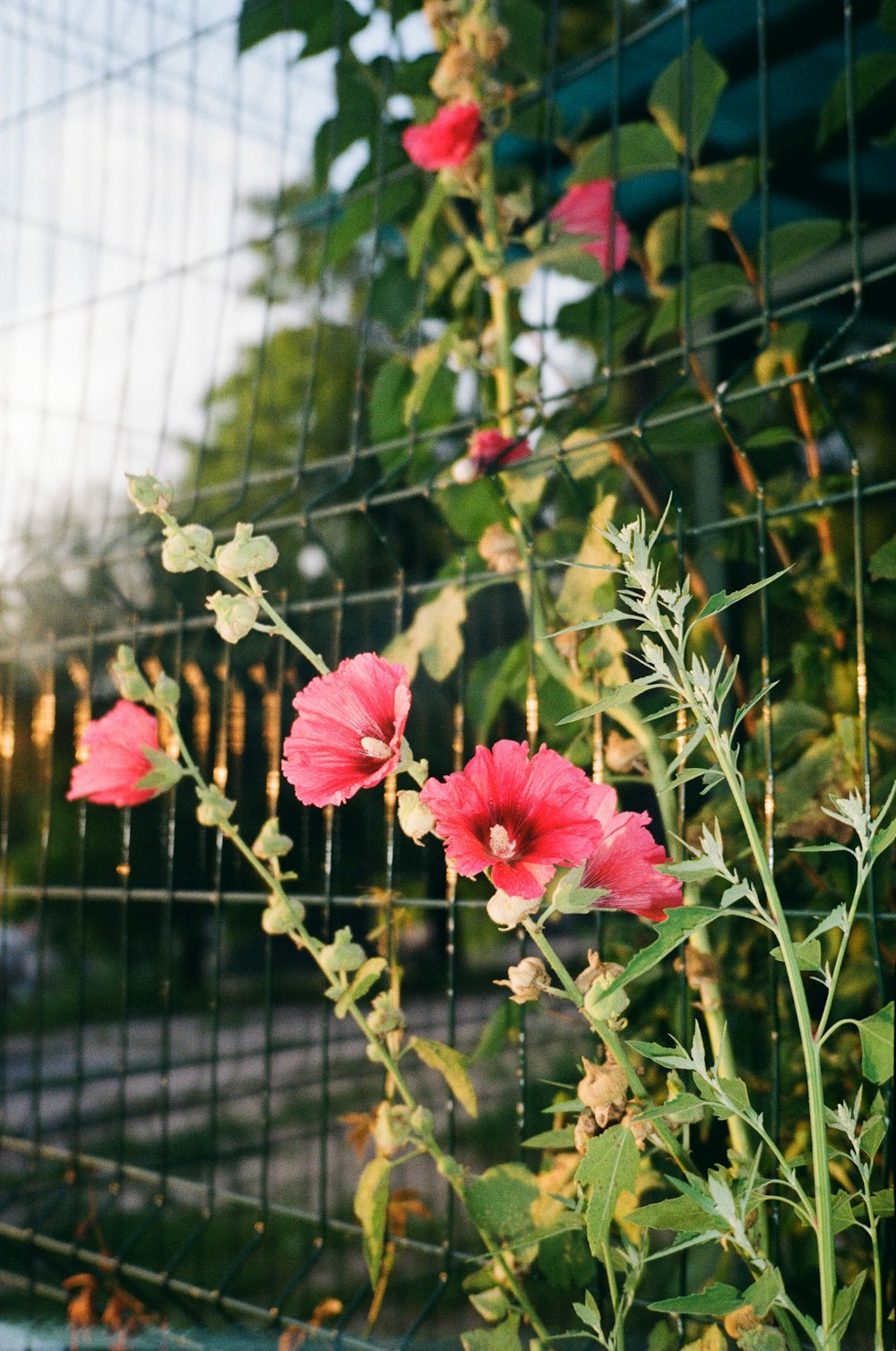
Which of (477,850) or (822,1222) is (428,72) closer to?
(477,850)

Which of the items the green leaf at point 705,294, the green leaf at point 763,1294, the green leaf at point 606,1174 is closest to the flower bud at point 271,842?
the green leaf at point 606,1174

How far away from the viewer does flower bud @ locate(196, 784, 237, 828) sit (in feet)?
3.23

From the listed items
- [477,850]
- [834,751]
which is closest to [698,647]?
[834,751]

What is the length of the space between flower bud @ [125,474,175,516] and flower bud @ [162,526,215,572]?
16 millimetres

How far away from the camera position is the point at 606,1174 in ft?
2.08

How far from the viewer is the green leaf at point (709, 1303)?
529 mm

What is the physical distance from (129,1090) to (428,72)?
4754mm

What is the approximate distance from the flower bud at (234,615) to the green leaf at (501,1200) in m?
0.49

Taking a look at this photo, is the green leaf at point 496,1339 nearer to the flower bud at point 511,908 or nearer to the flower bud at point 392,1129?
the flower bud at point 392,1129

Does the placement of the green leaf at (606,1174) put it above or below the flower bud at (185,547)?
below

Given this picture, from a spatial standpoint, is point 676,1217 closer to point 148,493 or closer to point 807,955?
point 807,955

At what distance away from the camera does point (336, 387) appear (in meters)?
6.70

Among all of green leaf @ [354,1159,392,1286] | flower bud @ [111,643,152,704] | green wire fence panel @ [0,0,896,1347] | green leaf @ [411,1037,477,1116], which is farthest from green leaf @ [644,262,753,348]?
green leaf @ [354,1159,392,1286]

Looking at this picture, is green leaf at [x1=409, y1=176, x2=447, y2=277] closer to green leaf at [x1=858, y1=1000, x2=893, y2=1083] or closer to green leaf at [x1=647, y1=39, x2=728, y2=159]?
green leaf at [x1=647, y1=39, x2=728, y2=159]
